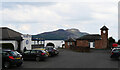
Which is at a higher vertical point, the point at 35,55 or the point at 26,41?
the point at 26,41

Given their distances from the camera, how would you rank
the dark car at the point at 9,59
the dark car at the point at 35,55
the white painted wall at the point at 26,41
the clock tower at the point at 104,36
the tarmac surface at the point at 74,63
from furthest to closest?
the clock tower at the point at 104,36 → the white painted wall at the point at 26,41 → the dark car at the point at 35,55 → the tarmac surface at the point at 74,63 → the dark car at the point at 9,59

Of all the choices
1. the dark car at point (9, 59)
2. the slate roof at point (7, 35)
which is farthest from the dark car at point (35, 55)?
the slate roof at point (7, 35)

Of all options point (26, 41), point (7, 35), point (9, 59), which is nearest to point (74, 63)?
point (9, 59)

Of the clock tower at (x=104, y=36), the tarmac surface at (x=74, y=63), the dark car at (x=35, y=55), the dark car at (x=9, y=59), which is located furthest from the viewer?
the clock tower at (x=104, y=36)

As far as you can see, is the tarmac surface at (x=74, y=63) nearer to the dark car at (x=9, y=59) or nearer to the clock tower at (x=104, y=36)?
the dark car at (x=9, y=59)

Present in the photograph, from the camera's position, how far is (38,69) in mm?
13852

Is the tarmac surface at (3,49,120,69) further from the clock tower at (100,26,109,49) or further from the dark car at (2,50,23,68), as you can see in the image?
the clock tower at (100,26,109,49)

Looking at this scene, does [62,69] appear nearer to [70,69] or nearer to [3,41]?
[70,69]

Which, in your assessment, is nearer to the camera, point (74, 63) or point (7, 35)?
point (74, 63)

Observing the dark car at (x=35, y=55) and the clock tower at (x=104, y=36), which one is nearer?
the dark car at (x=35, y=55)

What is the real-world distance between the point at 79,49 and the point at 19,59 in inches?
1161

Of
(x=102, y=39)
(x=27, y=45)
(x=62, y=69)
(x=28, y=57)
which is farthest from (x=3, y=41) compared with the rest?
(x=102, y=39)

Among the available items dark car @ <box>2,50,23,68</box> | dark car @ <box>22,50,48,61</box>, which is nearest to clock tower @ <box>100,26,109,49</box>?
dark car @ <box>22,50,48,61</box>

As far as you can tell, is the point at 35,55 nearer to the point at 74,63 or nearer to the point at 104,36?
the point at 74,63
